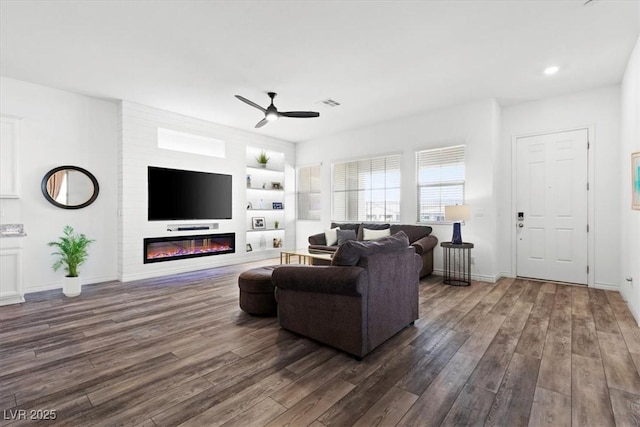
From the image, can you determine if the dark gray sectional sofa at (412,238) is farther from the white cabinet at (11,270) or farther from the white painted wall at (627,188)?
the white cabinet at (11,270)

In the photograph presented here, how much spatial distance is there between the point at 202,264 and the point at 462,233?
4.95 metres

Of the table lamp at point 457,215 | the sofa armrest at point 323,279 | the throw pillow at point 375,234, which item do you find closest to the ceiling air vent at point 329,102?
the throw pillow at point 375,234

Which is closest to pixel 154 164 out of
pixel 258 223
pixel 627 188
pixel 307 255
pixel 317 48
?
pixel 258 223

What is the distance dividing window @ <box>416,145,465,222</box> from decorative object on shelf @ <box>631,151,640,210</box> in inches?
85.0

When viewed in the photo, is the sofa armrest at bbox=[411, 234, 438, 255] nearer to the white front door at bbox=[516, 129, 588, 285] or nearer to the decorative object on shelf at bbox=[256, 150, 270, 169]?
the white front door at bbox=[516, 129, 588, 285]

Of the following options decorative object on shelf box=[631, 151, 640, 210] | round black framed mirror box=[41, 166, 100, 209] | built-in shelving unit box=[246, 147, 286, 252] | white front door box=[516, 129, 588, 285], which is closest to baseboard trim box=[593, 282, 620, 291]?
white front door box=[516, 129, 588, 285]

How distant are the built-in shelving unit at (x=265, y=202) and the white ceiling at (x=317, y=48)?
2497 mm

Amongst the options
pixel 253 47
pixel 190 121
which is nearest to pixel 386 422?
pixel 253 47

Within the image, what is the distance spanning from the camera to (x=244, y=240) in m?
6.83

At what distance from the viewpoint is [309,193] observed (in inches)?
309

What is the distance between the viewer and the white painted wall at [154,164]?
5.06 m

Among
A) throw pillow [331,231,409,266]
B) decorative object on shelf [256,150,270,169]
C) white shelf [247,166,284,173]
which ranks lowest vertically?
throw pillow [331,231,409,266]

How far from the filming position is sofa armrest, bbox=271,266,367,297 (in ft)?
7.56

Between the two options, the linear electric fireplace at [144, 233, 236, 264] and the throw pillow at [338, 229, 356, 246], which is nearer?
the linear electric fireplace at [144, 233, 236, 264]
